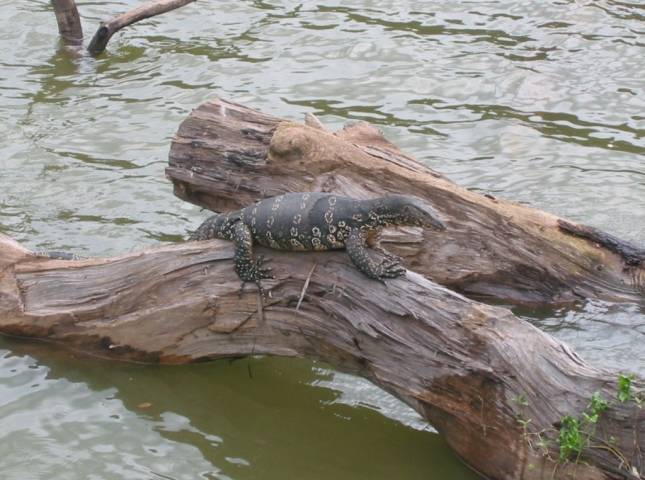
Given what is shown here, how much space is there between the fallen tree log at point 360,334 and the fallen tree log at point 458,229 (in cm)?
153

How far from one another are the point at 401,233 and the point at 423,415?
2.43m

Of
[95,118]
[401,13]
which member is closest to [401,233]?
[95,118]

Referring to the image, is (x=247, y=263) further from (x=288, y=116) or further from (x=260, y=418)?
(x=288, y=116)

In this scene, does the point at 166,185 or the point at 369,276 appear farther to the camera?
the point at 166,185

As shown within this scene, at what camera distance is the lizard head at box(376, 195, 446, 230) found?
24.1 feet

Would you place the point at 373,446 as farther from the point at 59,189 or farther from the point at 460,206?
the point at 59,189

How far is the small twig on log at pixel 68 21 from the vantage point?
15688 millimetres

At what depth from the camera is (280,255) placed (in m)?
7.70

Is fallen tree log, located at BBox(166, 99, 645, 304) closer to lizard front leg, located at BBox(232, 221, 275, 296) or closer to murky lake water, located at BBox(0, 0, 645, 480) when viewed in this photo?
murky lake water, located at BBox(0, 0, 645, 480)

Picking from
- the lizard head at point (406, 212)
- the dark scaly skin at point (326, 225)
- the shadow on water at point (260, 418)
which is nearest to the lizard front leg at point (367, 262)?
the dark scaly skin at point (326, 225)

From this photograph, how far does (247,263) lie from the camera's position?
7637 millimetres

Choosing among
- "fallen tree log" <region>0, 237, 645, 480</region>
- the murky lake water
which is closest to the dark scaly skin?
"fallen tree log" <region>0, 237, 645, 480</region>

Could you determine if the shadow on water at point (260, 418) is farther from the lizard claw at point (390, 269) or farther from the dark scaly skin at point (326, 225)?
the lizard claw at point (390, 269)

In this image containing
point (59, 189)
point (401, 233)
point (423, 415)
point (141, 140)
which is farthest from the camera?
point (141, 140)
